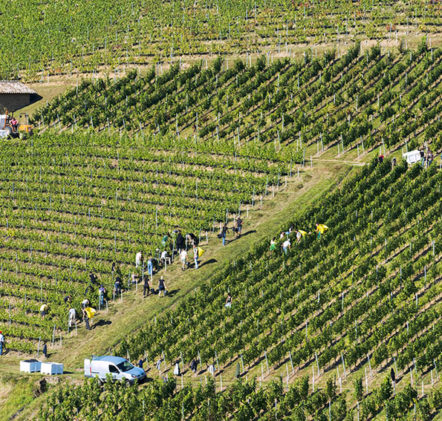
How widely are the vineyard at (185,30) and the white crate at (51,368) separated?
1706 inches

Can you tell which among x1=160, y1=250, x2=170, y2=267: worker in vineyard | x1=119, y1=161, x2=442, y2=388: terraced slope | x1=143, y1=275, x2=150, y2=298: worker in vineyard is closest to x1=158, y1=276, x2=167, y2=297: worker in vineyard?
x1=143, y1=275, x2=150, y2=298: worker in vineyard

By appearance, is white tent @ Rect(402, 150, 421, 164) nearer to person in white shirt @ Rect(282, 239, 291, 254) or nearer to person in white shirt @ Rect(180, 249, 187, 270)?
person in white shirt @ Rect(282, 239, 291, 254)

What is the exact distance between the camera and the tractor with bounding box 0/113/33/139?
89.4 metres

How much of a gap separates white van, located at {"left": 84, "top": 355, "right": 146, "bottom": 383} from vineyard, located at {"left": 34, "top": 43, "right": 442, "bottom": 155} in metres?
28.9

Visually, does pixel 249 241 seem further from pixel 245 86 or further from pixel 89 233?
pixel 245 86

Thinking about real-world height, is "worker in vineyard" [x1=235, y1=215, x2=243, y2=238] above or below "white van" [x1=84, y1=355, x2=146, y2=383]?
above

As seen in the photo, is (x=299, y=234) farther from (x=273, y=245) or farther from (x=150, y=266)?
(x=150, y=266)

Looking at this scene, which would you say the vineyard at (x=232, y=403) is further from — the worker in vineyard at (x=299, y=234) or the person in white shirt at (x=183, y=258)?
the worker in vineyard at (x=299, y=234)

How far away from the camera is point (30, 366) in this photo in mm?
56781

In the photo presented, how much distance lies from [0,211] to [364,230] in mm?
28954

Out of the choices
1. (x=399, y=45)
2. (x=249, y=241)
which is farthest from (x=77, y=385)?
(x=399, y=45)

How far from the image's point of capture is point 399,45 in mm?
86062

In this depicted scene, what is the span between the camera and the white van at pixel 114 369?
2079 inches

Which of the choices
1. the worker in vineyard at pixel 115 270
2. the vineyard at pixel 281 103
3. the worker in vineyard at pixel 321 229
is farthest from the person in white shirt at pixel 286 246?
the vineyard at pixel 281 103
